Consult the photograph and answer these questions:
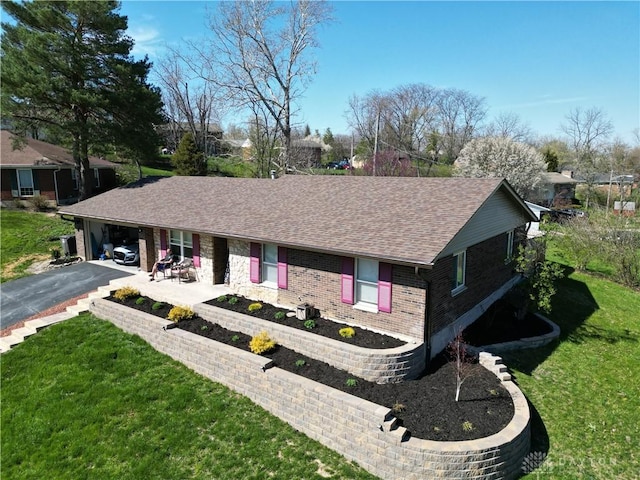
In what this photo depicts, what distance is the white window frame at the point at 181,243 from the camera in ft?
51.8

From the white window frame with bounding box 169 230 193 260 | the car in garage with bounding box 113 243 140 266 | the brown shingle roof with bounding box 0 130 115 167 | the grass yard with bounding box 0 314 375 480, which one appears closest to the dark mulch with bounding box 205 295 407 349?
the grass yard with bounding box 0 314 375 480

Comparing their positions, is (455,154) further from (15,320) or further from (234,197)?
(15,320)

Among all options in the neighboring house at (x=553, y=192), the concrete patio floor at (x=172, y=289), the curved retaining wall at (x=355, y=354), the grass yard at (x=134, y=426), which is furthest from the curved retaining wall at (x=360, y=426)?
the neighboring house at (x=553, y=192)

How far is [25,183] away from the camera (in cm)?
2661

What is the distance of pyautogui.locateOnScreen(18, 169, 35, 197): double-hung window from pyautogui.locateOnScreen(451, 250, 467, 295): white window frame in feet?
89.9

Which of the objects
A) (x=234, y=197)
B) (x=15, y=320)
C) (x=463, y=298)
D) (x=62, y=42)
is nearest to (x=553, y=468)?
(x=463, y=298)

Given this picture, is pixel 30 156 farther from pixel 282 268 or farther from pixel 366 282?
pixel 366 282

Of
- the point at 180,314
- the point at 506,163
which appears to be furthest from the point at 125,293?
the point at 506,163

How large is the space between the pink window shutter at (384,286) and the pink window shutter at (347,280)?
0.83 meters

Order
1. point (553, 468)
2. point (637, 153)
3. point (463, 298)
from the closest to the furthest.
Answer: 1. point (553, 468)
2. point (463, 298)
3. point (637, 153)

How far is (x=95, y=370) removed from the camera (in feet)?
34.7

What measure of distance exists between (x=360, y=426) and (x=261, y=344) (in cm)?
344

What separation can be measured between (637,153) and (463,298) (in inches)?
2284

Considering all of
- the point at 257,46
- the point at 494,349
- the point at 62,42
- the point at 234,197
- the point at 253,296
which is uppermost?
the point at 257,46
